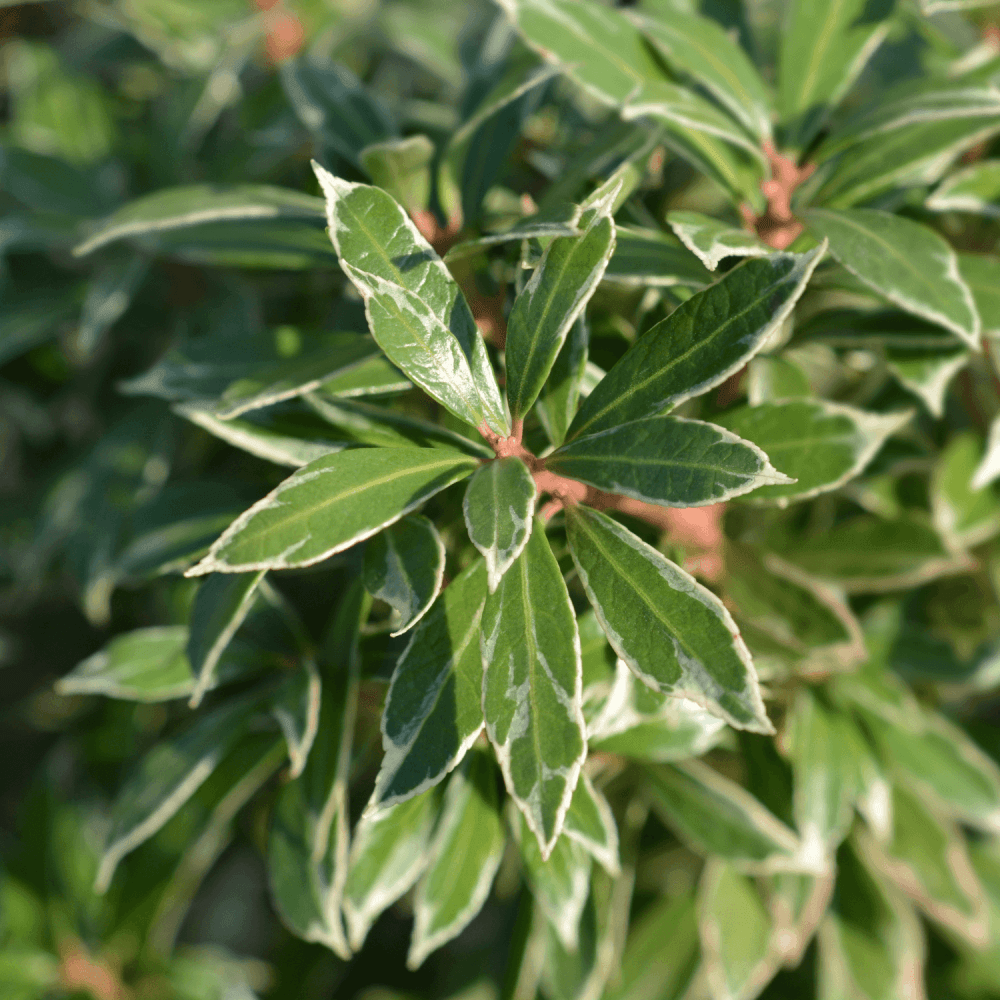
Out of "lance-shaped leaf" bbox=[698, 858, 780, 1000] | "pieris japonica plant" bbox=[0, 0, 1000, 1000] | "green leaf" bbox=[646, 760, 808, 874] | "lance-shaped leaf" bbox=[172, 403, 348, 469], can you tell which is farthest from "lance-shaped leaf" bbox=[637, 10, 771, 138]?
"lance-shaped leaf" bbox=[698, 858, 780, 1000]

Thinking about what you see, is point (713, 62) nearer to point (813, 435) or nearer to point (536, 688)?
point (813, 435)

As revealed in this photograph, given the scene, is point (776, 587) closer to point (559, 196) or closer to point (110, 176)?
point (559, 196)

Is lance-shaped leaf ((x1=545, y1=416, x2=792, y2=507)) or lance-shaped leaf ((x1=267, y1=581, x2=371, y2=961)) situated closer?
lance-shaped leaf ((x1=545, y1=416, x2=792, y2=507))

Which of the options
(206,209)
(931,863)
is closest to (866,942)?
(931,863)

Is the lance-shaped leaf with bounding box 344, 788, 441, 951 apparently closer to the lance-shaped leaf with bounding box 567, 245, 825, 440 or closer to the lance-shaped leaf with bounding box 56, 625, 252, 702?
the lance-shaped leaf with bounding box 56, 625, 252, 702

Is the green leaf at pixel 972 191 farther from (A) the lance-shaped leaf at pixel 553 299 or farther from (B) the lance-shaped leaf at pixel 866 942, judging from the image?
(B) the lance-shaped leaf at pixel 866 942

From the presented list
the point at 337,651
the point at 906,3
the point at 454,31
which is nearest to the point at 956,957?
the point at 337,651
